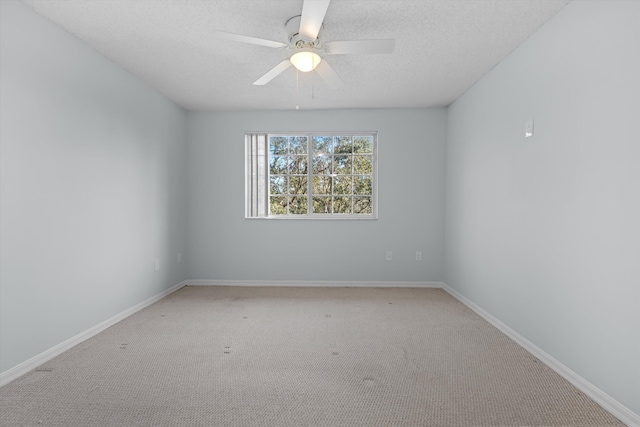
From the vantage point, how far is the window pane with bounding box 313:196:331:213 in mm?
4754

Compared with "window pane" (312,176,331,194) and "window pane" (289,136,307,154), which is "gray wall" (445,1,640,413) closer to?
"window pane" (312,176,331,194)

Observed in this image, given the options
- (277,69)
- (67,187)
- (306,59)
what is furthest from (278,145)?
(67,187)

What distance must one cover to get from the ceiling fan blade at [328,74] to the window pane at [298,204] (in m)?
2.08

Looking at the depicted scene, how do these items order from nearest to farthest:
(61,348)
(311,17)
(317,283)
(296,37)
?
(311,17) → (296,37) → (61,348) → (317,283)

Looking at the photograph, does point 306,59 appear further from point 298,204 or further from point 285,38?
point 298,204

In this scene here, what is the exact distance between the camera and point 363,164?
15.5 feet

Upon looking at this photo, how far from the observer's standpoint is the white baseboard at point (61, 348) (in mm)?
2115

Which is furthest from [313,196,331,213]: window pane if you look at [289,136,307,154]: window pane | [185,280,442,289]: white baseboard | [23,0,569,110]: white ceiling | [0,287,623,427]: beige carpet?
[0,287,623,427]: beige carpet

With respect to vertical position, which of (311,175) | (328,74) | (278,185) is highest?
(328,74)

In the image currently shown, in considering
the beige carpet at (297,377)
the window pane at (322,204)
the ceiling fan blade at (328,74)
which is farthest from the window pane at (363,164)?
the beige carpet at (297,377)

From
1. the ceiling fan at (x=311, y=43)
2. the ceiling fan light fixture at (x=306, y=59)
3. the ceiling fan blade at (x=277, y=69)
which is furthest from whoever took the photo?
the ceiling fan blade at (x=277, y=69)

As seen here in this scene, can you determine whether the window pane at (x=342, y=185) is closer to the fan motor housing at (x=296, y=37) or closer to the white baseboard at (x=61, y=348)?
the fan motor housing at (x=296, y=37)

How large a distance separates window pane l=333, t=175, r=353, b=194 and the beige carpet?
71.9 inches

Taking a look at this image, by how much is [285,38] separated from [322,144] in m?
2.12
